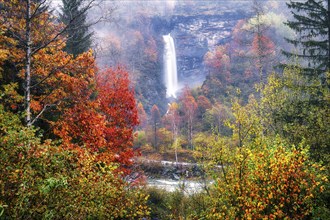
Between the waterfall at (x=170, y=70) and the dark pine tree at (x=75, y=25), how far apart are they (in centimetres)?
5981

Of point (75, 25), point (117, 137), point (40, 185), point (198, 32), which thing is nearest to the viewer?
point (40, 185)

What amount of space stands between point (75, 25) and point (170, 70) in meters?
80.5

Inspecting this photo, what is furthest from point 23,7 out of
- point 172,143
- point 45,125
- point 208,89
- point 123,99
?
point 208,89

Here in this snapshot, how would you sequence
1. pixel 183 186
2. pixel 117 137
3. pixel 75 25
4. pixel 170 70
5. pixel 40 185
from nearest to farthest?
pixel 40 185 < pixel 75 25 < pixel 183 186 < pixel 117 137 < pixel 170 70

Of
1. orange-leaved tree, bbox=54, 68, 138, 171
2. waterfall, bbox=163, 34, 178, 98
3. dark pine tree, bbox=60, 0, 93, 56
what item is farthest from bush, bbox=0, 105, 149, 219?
waterfall, bbox=163, 34, 178, 98

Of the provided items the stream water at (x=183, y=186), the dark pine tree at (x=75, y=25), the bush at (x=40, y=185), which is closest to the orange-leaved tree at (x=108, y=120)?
the dark pine tree at (x=75, y=25)

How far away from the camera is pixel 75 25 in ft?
32.0

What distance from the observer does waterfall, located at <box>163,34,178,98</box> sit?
277 feet

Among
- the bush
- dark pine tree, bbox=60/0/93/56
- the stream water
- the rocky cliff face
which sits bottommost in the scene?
the stream water

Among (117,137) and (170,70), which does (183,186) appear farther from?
(170,70)

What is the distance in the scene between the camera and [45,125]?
12969 millimetres

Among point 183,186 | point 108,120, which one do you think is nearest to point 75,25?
point 108,120

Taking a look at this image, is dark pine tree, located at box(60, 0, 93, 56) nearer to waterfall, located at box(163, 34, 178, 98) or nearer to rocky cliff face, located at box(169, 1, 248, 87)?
waterfall, located at box(163, 34, 178, 98)

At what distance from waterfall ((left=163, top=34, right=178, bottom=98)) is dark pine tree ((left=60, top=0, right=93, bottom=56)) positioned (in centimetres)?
5981
